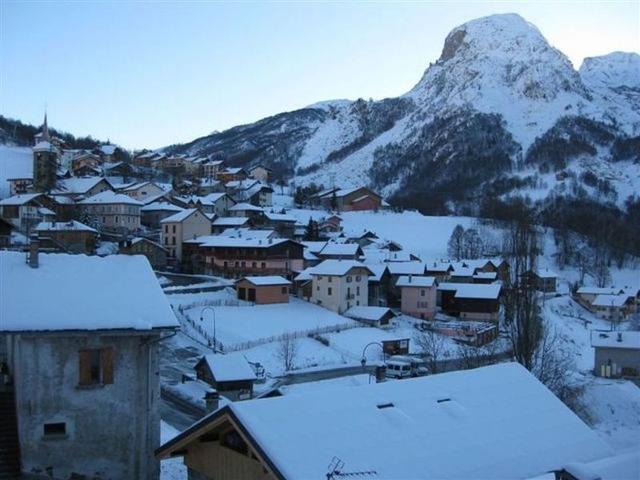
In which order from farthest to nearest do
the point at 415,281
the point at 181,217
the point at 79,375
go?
1. the point at 181,217
2. the point at 415,281
3. the point at 79,375

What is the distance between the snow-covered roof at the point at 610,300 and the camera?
2798 inches

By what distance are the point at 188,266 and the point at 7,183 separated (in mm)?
42780

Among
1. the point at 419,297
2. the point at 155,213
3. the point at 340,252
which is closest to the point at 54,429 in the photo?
the point at 419,297

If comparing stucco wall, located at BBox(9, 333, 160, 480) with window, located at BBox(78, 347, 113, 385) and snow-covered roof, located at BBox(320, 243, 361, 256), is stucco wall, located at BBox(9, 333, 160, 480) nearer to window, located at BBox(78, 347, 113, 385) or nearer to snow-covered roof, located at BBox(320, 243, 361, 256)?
window, located at BBox(78, 347, 113, 385)

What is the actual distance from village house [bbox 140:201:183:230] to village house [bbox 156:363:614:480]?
226ft

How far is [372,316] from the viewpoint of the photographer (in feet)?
176

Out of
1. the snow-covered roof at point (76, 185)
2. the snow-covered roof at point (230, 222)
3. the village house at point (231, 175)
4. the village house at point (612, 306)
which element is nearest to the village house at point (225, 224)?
the snow-covered roof at point (230, 222)

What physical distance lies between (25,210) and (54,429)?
5779 centimetres

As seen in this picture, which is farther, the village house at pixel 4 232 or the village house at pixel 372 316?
the village house at pixel 372 316

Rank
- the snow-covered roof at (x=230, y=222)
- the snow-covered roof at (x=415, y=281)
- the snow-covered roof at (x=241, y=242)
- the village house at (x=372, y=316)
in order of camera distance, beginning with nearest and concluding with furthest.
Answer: the village house at (x=372, y=316) < the snow-covered roof at (x=415, y=281) < the snow-covered roof at (x=241, y=242) < the snow-covered roof at (x=230, y=222)

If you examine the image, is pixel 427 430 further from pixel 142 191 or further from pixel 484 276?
pixel 142 191

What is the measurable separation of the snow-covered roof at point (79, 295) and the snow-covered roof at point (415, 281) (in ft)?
153

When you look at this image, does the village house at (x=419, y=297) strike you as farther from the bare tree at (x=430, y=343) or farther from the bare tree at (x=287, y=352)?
the bare tree at (x=287, y=352)

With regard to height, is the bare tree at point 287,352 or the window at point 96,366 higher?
the window at point 96,366
